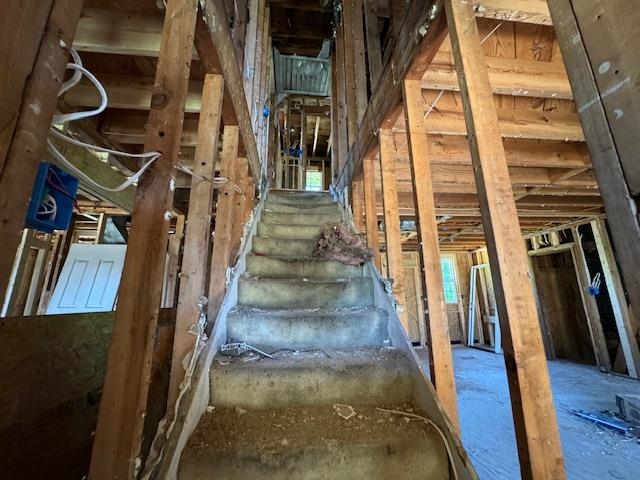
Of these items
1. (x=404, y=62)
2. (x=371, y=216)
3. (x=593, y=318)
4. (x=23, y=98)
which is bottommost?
(x=593, y=318)

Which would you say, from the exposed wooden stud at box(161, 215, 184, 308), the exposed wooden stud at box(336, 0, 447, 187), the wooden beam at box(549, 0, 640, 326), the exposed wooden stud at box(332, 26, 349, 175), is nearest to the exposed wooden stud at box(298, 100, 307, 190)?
the exposed wooden stud at box(332, 26, 349, 175)

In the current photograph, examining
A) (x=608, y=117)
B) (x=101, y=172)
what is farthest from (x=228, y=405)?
(x=101, y=172)

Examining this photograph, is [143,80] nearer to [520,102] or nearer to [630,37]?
[630,37]

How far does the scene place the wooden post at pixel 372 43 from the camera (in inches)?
104

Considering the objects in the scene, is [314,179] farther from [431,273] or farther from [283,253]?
[431,273]

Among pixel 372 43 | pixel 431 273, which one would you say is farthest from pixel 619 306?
pixel 372 43

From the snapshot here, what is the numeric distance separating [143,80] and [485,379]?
222 inches

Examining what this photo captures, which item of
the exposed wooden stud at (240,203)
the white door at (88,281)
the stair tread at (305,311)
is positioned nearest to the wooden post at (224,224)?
the stair tread at (305,311)

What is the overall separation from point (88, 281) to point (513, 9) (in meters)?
4.48

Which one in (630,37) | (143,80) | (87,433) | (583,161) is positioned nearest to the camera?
(630,37)

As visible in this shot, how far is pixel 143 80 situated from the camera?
7.68 feet

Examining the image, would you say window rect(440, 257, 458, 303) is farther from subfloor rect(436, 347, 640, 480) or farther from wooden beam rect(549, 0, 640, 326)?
wooden beam rect(549, 0, 640, 326)

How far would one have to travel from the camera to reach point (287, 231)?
9.68ft

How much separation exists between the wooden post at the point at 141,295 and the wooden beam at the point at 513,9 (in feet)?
4.60
